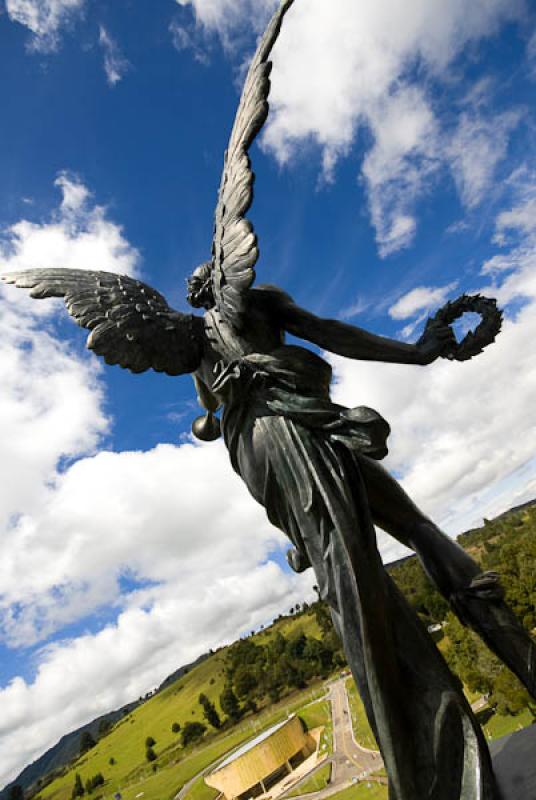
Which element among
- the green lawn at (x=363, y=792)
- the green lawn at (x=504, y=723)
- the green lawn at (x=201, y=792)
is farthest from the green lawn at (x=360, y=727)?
the green lawn at (x=201, y=792)

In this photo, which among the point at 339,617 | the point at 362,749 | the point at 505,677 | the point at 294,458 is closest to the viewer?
the point at 339,617

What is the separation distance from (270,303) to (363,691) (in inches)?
112

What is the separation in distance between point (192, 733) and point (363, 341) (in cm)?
11470

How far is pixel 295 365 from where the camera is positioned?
400 centimetres

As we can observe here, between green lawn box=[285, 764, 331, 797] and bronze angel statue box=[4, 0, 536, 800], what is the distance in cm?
5021

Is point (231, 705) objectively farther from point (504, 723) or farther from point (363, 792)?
point (504, 723)

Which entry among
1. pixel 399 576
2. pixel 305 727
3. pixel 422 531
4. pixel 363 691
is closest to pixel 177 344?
pixel 422 531

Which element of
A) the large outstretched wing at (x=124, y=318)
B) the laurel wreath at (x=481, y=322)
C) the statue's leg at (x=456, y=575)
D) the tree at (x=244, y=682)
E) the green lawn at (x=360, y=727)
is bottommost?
the green lawn at (x=360, y=727)

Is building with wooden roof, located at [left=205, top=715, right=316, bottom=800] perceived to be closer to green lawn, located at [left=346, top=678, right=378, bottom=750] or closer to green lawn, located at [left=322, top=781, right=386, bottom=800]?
green lawn, located at [left=346, top=678, right=378, bottom=750]

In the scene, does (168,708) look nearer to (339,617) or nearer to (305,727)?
(305,727)

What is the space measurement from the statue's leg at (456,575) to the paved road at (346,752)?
47.4m

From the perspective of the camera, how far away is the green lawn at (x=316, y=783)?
146ft

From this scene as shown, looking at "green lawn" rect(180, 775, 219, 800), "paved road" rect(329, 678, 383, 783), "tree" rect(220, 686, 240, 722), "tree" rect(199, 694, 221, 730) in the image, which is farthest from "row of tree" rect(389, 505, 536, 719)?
"tree" rect(199, 694, 221, 730)

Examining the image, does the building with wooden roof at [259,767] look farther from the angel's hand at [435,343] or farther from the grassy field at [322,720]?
the angel's hand at [435,343]
